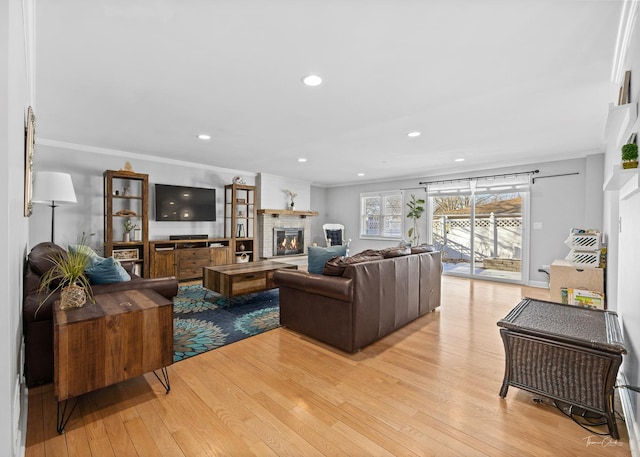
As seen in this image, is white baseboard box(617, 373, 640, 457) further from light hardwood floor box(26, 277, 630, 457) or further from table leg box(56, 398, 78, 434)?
table leg box(56, 398, 78, 434)

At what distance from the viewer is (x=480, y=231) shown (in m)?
6.27

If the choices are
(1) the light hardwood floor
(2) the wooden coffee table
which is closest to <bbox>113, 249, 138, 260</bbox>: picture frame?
(2) the wooden coffee table

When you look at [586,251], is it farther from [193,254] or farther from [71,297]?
[193,254]

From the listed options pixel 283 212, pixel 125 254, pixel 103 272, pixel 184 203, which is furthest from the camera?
pixel 283 212

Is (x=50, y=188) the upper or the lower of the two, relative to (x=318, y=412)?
upper

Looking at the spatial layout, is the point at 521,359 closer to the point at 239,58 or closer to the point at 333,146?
the point at 239,58

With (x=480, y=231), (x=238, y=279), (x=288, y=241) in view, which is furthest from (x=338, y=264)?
(x=288, y=241)

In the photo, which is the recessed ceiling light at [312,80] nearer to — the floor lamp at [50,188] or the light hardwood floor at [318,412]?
the light hardwood floor at [318,412]

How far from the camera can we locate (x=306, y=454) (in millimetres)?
1500

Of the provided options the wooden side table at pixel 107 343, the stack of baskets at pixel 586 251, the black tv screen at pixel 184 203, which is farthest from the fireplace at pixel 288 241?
the stack of baskets at pixel 586 251

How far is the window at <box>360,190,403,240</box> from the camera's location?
25.4ft

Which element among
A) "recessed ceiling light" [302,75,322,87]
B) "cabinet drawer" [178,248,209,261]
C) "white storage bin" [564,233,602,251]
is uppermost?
"recessed ceiling light" [302,75,322,87]

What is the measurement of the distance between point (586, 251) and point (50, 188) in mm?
6447

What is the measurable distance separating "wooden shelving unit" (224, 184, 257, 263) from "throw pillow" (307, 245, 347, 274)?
378cm
